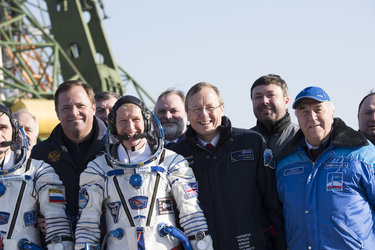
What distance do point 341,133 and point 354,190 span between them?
443 mm

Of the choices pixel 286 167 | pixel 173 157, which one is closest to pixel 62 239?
pixel 173 157

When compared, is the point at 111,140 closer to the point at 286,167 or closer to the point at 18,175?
the point at 18,175

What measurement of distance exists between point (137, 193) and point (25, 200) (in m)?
0.83

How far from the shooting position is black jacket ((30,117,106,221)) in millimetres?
4113

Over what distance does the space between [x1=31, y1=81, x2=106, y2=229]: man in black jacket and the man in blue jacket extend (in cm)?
163

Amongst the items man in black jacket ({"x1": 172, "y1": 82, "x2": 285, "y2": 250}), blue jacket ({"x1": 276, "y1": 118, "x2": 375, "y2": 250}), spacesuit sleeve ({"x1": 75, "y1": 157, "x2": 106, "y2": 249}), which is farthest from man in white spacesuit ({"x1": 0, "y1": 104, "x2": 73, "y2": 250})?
blue jacket ({"x1": 276, "y1": 118, "x2": 375, "y2": 250})

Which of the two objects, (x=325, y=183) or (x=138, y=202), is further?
(x=325, y=183)

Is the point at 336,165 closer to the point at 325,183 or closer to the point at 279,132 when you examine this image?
the point at 325,183

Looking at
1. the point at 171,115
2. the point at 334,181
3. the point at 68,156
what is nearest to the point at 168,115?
the point at 171,115

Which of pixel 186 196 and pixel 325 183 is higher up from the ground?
pixel 186 196

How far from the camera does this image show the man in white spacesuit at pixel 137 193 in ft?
11.2

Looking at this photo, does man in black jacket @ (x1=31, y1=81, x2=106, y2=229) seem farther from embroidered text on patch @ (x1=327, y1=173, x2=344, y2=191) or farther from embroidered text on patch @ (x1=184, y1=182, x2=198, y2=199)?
embroidered text on patch @ (x1=327, y1=173, x2=344, y2=191)

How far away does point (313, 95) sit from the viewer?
374 centimetres

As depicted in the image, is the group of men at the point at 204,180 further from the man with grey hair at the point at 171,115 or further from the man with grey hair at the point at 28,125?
the man with grey hair at the point at 171,115
